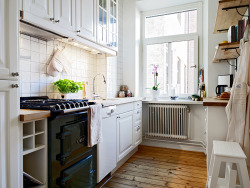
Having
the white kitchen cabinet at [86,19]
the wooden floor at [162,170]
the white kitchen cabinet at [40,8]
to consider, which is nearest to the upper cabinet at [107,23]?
the white kitchen cabinet at [86,19]

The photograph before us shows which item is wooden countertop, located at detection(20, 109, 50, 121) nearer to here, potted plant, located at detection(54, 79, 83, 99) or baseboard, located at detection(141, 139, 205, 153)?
potted plant, located at detection(54, 79, 83, 99)

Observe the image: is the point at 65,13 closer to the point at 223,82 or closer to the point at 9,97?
the point at 9,97

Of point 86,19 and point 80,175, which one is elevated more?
point 86,19

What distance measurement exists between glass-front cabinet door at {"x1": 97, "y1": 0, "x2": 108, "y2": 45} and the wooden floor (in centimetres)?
176

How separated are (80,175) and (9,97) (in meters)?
0.96

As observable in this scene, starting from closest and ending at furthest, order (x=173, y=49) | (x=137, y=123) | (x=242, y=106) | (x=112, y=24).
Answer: (x=242, y=106) < (x=112, y=24) < (x=137, y=123) < (x=173, y=49)

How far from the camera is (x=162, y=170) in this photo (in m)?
2.49

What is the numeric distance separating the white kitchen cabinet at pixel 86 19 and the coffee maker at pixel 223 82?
181 centimetres

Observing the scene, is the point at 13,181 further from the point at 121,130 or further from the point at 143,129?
the point at 143,129

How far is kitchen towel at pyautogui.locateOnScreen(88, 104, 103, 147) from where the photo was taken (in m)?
1.75

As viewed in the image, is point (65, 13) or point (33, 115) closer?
point (33, 115)

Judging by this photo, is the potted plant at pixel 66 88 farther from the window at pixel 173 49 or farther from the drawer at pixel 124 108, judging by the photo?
the window at pixel 173 49

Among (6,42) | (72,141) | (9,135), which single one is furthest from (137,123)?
(6,42)

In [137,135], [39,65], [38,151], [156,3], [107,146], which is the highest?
[156,3]
